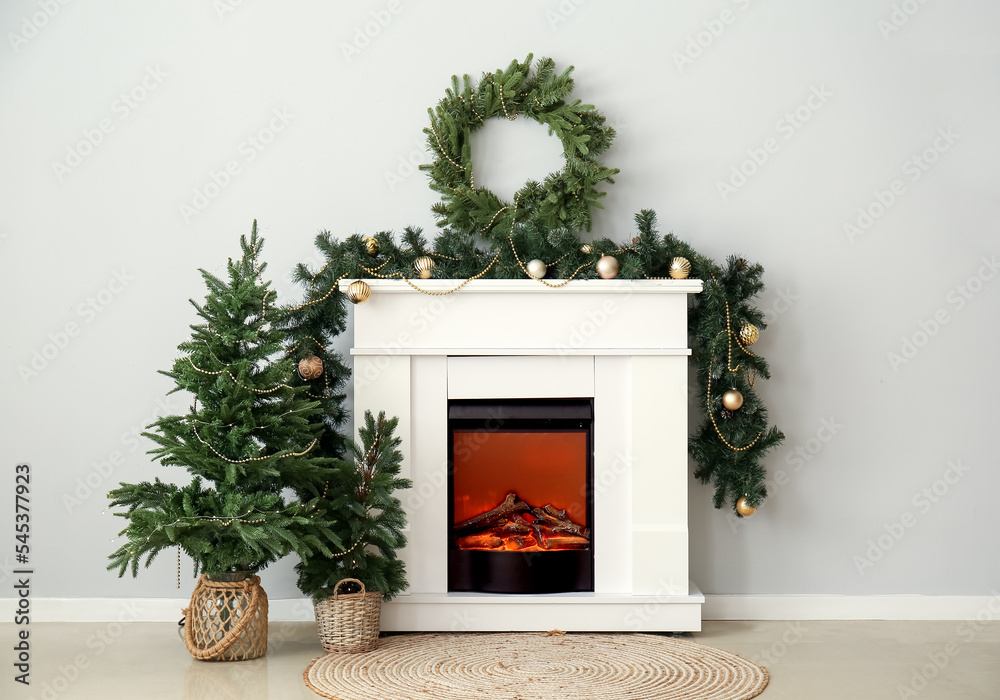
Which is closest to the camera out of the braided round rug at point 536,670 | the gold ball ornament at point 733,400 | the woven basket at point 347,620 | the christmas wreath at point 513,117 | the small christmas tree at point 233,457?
the braided round rug at point 536,670

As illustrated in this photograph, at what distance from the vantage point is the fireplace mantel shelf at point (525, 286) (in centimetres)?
313

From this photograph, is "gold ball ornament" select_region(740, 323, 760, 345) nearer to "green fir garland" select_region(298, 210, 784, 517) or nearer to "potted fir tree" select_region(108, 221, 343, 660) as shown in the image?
"green fir garland" select_region(298, 210, 784, 517)

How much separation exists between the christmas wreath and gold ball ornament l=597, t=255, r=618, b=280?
265 mm

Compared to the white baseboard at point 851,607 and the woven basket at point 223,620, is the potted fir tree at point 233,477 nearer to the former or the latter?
the woven basket at point 223,620

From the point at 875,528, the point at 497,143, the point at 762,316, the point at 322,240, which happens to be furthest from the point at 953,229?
the point at 322,240

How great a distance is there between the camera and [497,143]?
11.3 feet

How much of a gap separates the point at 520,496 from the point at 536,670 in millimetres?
785

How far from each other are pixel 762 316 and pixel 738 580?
1.11 m

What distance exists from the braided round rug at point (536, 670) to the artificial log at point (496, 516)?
1.36 feet

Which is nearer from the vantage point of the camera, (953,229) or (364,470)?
(364,470)

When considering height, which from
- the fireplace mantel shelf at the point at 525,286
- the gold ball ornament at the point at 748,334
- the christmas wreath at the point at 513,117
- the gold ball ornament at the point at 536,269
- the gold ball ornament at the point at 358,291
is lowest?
the gold ball ornament at the point at 748,334

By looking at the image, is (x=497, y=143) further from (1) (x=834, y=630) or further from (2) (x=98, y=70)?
(1) (x=834, y=630)

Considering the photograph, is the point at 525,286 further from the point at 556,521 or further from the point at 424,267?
the point at 556,521

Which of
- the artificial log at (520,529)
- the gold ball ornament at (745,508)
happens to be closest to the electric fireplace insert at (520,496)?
the artificial log at (520,529)
